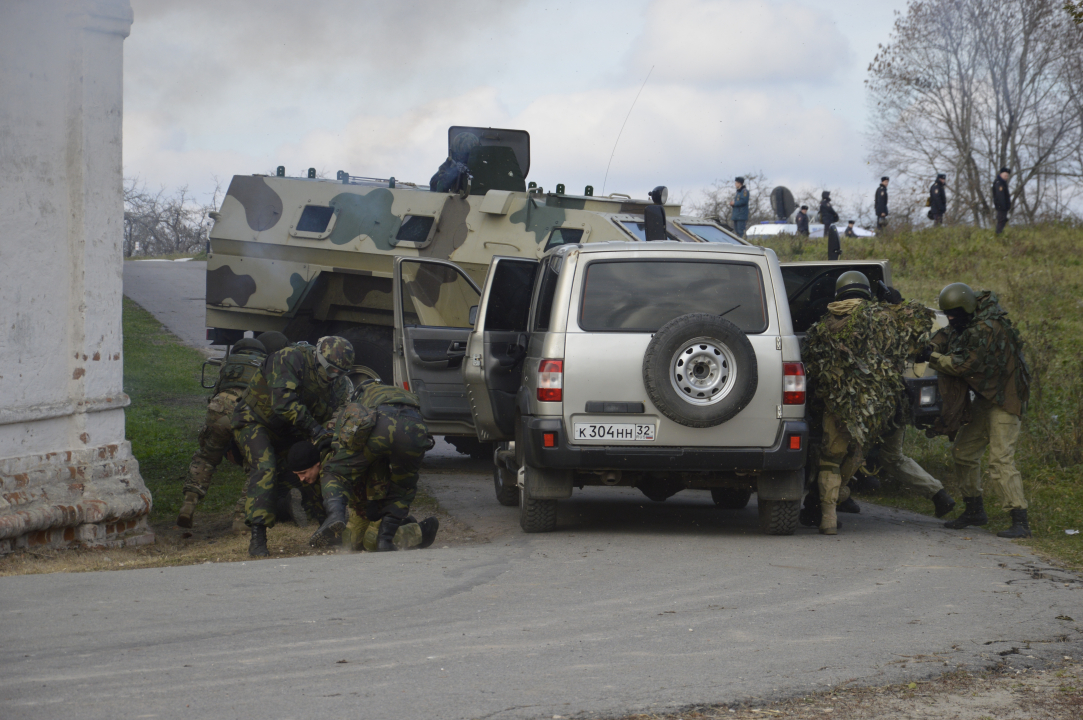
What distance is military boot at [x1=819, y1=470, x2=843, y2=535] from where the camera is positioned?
7227 mm

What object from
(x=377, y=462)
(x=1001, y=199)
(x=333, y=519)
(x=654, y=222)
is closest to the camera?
(x=333, y=519)

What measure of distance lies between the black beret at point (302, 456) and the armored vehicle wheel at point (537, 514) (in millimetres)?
1372

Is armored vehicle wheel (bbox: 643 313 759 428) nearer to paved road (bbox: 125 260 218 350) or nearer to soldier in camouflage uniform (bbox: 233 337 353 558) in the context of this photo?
soldier in camouflage uniform (bbox: 233 337 353 558)

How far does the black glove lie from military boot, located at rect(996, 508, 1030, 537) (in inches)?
63.7

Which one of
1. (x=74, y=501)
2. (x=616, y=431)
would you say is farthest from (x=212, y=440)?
(x=616, y=431)

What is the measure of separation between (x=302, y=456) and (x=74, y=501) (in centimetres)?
137

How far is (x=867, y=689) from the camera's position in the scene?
3.99 metres

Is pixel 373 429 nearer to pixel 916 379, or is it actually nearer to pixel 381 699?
pixel 381 699

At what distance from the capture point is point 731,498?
8453 mm

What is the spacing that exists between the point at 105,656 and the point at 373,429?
8.39 feet

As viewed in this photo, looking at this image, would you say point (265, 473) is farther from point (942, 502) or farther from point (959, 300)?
point (942, 502)

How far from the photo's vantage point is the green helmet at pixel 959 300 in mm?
7305

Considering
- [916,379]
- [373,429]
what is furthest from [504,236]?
[373,429]

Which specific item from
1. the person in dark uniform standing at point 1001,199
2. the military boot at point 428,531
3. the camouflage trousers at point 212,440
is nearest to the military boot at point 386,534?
the military boot at point 428,531
